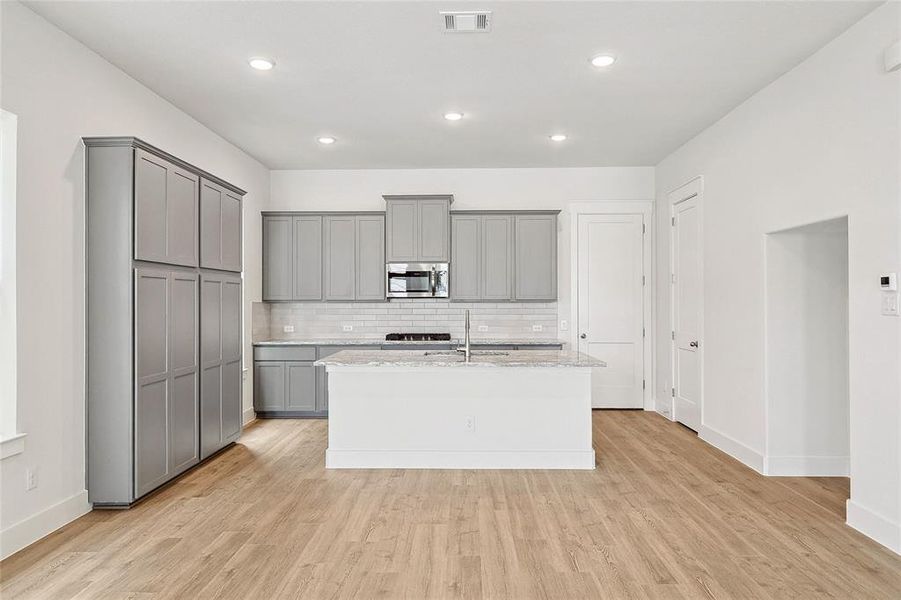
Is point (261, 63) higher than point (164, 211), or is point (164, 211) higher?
point (261, 63)

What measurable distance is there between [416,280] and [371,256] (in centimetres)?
62

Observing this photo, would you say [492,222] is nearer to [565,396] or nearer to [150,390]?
[565,396]

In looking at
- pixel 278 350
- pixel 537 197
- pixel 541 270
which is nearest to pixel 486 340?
pixel 541 270

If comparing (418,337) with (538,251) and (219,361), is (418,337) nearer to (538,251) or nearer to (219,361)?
(538,251)

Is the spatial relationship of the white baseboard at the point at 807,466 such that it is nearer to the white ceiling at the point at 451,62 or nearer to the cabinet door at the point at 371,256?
the white ceiling at the point at 451,62

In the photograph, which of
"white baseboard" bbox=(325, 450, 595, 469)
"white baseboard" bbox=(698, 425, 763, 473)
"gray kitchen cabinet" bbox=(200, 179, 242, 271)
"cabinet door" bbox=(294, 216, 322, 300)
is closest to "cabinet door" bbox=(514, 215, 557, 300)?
"white baseboard" bbox=(698, 425, 763, 473)

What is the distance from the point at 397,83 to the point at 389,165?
2598mm

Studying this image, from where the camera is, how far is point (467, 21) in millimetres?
3193

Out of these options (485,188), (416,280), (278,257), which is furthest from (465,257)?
(278,257)

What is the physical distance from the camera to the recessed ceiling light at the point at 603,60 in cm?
365

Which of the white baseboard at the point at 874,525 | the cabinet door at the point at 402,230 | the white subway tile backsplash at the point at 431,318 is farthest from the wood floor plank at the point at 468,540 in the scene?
the cabinet door at the point at 402,230

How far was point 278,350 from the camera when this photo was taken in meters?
6.31

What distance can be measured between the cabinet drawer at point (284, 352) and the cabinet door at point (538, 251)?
8.71 feet

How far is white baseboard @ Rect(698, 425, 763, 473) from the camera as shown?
4332 mm
